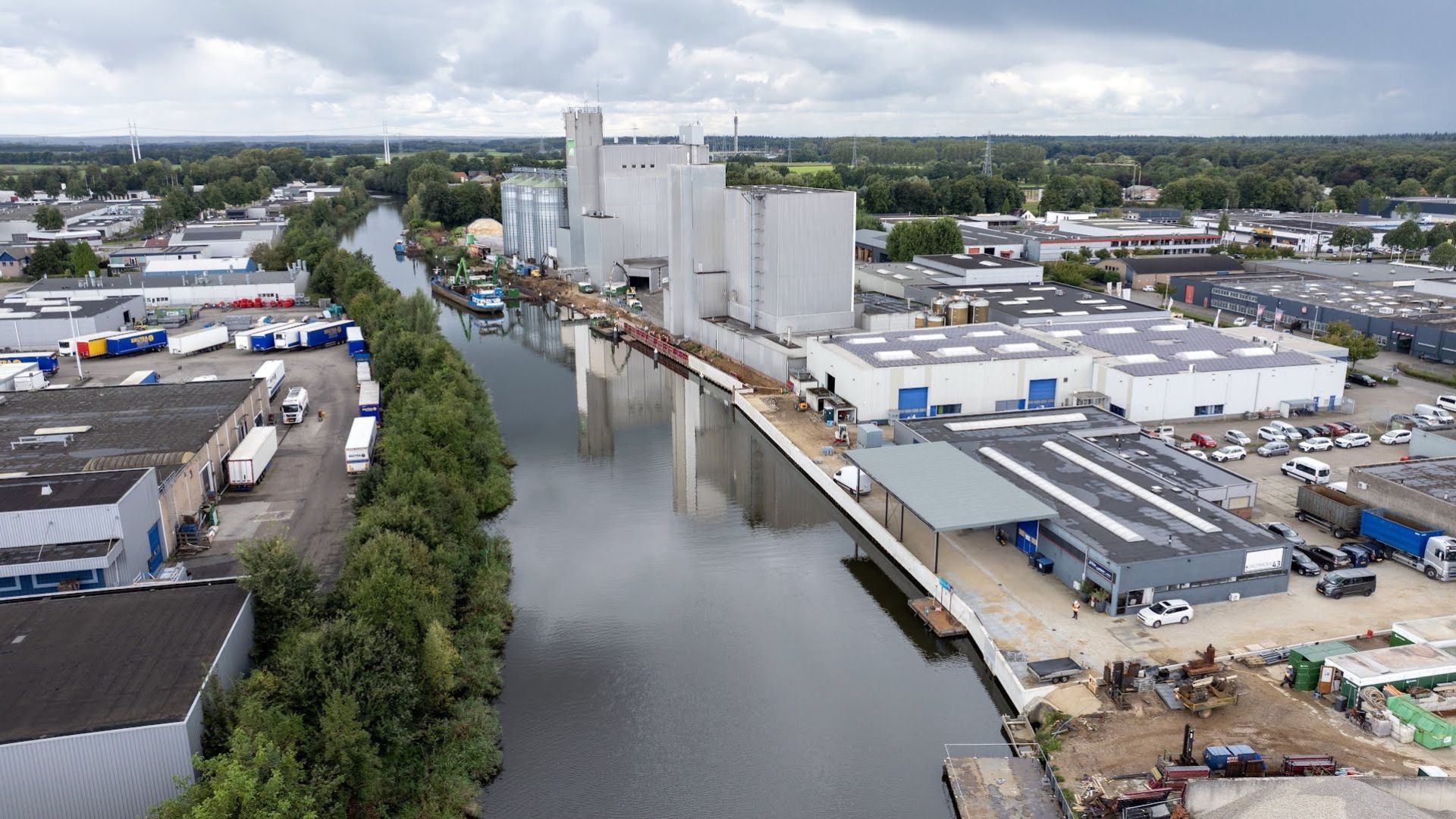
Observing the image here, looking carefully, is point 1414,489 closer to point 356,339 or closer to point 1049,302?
point 1049,302

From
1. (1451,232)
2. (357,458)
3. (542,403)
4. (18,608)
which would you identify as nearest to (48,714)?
(18,608)

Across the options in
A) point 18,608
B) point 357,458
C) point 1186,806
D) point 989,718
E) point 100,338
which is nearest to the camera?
point 1186,806

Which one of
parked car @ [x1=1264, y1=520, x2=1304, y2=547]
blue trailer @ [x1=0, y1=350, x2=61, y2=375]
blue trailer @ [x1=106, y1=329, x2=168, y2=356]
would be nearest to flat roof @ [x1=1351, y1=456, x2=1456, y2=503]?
parked car @ [x1=1264, y1=520, x2=1304, y2=547]

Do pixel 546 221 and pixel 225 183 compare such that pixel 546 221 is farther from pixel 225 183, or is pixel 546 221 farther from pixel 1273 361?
pixel 225 183

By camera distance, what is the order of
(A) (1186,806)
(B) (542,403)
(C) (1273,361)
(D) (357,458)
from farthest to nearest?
1. (B) (542,403)
2. (C) (1273,361)
3. (D) (357,458)
4. (A) (1186,806)

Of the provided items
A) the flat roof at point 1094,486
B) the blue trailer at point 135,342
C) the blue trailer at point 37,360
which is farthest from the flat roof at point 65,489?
the blue trailer at point 135,342

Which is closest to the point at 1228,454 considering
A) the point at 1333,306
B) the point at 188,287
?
the point at 1333,306

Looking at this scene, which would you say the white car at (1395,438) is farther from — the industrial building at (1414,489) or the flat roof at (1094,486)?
the flat roof at (1094,486)
